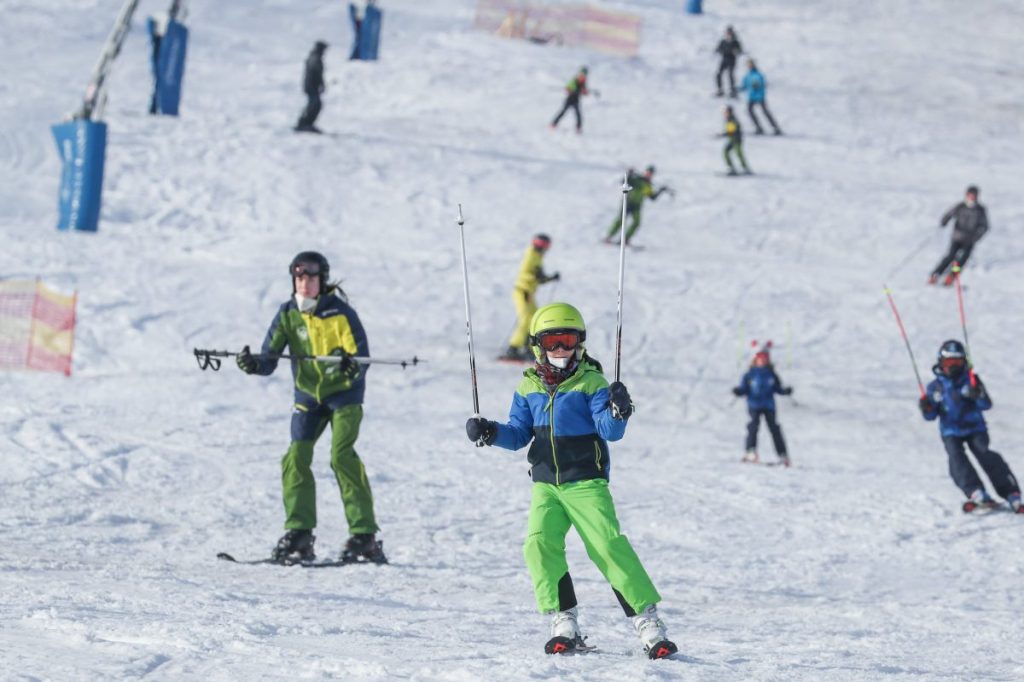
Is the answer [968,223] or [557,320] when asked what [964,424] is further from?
[968,223]

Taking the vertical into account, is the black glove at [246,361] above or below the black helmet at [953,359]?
below

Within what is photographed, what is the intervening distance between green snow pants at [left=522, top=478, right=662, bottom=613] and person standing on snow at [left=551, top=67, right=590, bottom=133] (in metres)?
19.3

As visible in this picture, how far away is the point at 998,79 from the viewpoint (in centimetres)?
3294

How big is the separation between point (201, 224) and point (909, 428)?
10.3m

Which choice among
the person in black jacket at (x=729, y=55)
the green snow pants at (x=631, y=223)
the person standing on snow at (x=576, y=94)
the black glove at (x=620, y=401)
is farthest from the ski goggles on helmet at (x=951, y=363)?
the person in black jacket at (x=729, y=55)

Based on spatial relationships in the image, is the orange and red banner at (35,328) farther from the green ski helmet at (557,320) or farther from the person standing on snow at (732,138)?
the person standing on snow at (732,138)

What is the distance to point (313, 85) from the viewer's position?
867 inches

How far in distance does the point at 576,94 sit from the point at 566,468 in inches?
775

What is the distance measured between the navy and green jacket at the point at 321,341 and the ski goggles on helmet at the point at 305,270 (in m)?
0.16

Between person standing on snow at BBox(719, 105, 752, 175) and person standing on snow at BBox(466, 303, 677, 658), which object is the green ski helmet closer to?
person standing on snow at BBox(466, 303, 677, 658)

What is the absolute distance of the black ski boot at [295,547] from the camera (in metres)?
7.17

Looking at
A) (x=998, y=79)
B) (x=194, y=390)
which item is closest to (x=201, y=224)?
(x=194, y=390)

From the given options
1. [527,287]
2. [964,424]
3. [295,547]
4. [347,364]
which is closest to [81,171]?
[527,287]

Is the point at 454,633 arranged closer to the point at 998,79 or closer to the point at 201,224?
the point at 201,224
